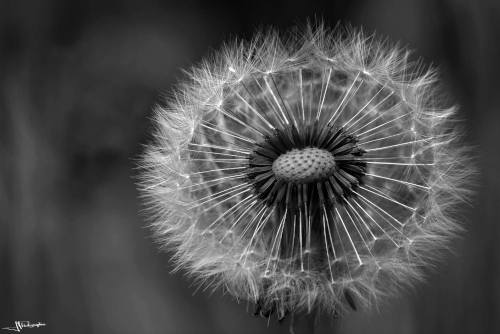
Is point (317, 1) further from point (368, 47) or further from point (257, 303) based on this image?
point (257, 303)
